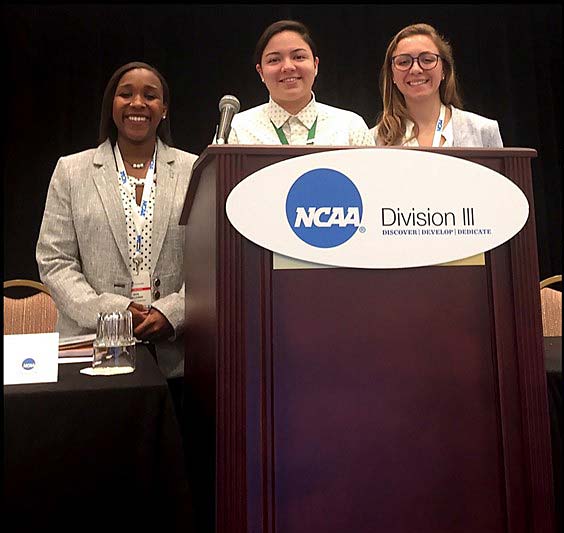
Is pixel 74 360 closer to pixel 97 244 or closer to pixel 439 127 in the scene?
pixel 97 244

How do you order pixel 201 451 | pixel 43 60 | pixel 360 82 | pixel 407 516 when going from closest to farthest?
pixel 407 516, pixel 201 451, pixel 43 60, pixel 360 82

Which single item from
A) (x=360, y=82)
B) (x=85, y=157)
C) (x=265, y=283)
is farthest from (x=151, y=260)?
(x=360, y=82)

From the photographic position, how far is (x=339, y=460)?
2.50 feet

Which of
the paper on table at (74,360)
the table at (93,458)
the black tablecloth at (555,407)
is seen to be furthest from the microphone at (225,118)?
the black tablecloth at (555,407)

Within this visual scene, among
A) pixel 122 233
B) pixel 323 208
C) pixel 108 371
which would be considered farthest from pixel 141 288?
pixel 323 208

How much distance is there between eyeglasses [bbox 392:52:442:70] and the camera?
63.5 inches

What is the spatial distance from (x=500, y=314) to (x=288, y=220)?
1.21ft

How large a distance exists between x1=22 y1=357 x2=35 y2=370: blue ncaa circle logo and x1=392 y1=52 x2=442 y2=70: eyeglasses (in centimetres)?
135

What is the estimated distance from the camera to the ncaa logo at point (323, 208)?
2.55 feet

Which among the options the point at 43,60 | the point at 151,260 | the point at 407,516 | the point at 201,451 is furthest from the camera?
the point at 43,60

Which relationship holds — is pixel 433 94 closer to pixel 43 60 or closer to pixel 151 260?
pixel 151 260

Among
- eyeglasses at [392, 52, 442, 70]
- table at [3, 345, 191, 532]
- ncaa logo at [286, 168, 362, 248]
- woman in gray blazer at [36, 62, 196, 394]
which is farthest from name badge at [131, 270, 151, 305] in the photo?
eyeglasses at [392, 52, 442, 70]

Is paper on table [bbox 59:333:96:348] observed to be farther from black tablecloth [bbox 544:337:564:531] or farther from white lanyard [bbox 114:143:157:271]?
black tablecloth [bbox 544:337:564:531]

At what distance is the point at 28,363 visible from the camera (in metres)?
1.00
